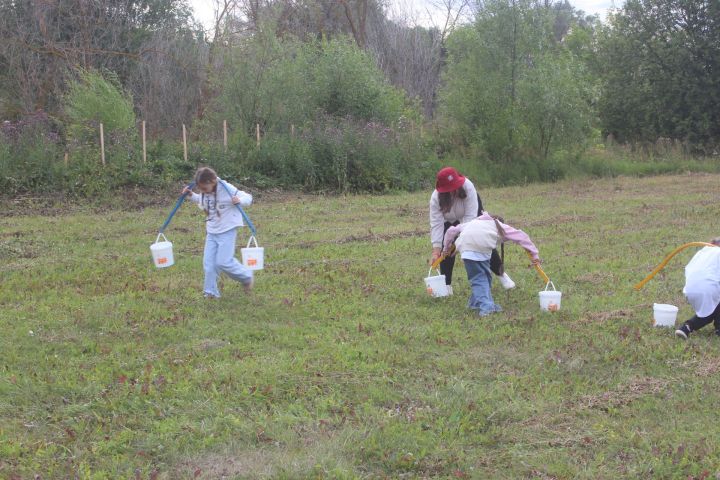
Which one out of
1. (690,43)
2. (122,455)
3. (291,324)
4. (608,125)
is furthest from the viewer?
(608,125)

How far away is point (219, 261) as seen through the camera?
919cm

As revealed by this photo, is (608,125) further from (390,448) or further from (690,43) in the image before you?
(390,448)

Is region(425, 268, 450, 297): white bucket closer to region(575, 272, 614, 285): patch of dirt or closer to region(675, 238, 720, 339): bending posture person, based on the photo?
region(575, 272, 614, 285): patch of dirt

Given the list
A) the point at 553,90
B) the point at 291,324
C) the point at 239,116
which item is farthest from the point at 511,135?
the point at 291,324

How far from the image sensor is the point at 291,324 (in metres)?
8.29

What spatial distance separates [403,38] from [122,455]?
3732 cm

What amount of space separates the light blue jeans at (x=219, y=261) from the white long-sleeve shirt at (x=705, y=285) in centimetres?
479

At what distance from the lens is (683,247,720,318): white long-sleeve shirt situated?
7391mm

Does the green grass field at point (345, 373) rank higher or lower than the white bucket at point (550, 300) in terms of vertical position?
lower

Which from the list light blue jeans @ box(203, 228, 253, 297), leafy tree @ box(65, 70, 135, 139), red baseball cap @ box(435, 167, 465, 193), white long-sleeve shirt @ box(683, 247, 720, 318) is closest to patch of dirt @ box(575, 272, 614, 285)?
red baseball cap @ box(435, 167, 465, 193)

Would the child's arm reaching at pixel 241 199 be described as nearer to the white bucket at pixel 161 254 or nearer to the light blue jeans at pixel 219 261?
the light blue jeans at pixel 219 261

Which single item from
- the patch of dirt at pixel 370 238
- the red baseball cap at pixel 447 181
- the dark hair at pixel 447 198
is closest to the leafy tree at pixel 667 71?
the patch of dirt at pixel 370 238

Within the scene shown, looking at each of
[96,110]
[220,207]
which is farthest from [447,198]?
[96,110]

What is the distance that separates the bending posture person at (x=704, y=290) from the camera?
7395mm
